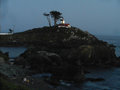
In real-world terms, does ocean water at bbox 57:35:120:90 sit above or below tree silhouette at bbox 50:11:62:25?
below

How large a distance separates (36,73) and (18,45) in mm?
66308

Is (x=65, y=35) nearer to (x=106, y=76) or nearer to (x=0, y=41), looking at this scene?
(x=0, y=41)

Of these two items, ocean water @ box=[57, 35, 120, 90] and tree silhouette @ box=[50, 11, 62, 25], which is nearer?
ocean water @ box=[57, 35, 120, 90]

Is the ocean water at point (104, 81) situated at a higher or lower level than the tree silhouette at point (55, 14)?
lower

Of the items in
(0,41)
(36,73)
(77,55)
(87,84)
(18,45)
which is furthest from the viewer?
(0,41)

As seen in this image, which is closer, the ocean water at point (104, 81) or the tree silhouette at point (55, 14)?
the ocean water at point (104, 81)

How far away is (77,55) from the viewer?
49.6 meters

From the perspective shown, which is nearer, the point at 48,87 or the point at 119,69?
the point at 48,87

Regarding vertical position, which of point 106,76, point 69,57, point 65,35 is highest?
point 65,35

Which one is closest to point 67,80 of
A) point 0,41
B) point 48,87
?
point 48,87

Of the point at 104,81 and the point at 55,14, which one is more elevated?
the point at 55,14

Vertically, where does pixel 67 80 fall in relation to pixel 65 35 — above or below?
below

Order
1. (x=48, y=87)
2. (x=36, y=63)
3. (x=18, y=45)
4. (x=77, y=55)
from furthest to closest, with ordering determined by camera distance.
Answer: (x=18, y=45) → (x=77, y=55) → (x=36, y=63) → (x=48, y=87)

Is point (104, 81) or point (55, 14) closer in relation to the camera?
point (104, 81)
